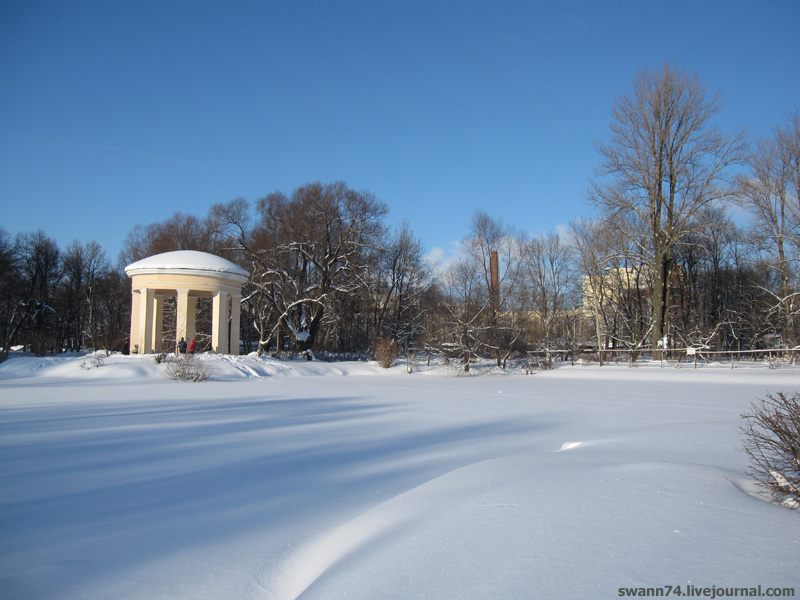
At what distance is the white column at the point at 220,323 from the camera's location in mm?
28828

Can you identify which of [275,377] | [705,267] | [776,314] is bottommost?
[275,377]

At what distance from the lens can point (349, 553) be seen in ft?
12.6

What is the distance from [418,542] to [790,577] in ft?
7.35

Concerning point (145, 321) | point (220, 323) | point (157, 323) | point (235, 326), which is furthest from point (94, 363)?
point (235, 326)

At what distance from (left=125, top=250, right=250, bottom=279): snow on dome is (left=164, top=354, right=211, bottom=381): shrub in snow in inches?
279

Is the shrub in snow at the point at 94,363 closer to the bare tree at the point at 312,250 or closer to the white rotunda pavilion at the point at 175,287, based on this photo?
the white rotunda pavilion at the point at 175,287

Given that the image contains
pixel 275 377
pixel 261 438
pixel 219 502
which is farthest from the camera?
pixel 275 377

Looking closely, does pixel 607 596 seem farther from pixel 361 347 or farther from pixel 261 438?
pixel 361 347

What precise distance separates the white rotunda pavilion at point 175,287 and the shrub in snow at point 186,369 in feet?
21.3

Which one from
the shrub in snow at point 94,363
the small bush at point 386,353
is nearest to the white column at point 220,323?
the shrub in snow at point 94,363

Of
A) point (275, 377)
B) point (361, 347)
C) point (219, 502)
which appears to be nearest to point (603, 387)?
point (275, 377)

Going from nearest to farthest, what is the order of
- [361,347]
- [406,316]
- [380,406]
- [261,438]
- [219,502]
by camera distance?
[219,502], [261,438], [380,406], [361,347], [406,316]

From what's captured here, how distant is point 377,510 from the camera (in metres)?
4.82

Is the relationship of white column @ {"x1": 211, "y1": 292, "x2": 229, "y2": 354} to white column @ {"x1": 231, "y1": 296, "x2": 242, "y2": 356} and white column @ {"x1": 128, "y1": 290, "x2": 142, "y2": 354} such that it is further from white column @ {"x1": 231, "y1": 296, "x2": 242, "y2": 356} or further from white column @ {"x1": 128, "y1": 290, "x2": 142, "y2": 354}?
white column @ {"x1": 128, "y1": 290, "x2": 142, "y2": 354}
